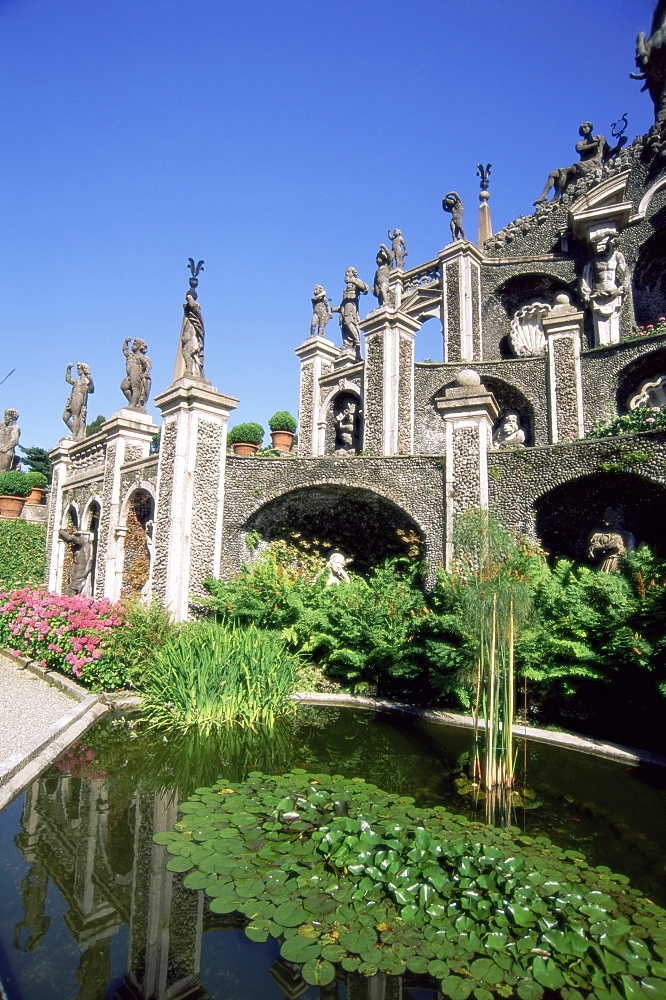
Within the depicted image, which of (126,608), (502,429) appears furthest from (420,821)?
(502,429)

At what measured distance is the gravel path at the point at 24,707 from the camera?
17.5ft

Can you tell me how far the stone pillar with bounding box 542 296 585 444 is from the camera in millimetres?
13320

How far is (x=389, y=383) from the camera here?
49.4 ft

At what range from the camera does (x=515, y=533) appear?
9.38m

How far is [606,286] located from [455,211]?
5.69 metres

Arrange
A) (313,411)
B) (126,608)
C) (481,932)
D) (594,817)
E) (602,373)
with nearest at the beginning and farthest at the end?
(481,932) → (594,817) → (126,608) → (602,373) → (313,411)

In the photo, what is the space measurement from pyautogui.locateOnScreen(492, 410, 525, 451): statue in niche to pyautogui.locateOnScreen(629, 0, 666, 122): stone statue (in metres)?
10.3

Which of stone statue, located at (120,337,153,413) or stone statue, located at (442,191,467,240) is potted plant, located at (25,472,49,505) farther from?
stone statue, located at (442,191,467,240)

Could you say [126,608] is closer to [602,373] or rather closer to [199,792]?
[199,792]

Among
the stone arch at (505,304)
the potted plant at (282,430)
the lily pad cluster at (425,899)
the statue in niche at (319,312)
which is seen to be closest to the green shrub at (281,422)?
the potted plant at (282,430)

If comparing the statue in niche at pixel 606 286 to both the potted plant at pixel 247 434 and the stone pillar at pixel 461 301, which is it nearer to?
the stone pillar at pixel 461 301

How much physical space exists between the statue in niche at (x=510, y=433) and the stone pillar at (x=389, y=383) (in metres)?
2.17

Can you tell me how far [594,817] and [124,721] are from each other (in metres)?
4.65

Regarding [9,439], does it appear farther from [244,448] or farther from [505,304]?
[505,304]
